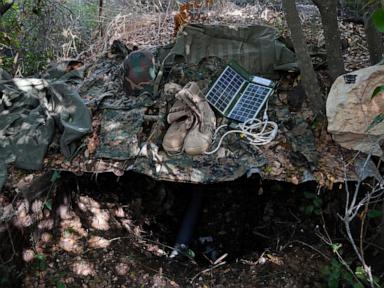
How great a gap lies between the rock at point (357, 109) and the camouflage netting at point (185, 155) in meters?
0.15

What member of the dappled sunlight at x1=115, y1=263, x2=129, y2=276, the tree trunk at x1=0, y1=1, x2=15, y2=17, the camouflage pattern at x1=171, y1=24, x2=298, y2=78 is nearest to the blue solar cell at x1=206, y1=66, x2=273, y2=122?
the camouflage pattern at x1=171, y1=24, x2=298, y2=78

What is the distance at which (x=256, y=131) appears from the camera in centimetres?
335

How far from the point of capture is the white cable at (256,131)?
3215 mm

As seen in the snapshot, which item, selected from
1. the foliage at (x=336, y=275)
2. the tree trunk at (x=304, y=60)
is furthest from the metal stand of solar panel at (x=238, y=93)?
the foliage at (x=336, y=275)

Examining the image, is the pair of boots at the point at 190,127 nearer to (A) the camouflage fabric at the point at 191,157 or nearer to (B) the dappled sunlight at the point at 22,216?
(A) the camouflage fabric at the point at 191,157

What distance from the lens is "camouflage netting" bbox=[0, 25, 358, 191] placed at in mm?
3049

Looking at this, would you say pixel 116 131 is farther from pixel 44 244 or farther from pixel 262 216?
pixel 262 216

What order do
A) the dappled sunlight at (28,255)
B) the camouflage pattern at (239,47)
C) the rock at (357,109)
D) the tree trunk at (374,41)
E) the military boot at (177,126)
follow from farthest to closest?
the camouflage pattern at (239,47) < the tree trunk at (374,41) < the military boot at (177,126) < the dappled sunlight at (28,255) < the rock at (357,109)

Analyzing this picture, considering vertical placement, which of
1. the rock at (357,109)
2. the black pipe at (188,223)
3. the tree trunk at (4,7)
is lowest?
the black pipe at (188,223)

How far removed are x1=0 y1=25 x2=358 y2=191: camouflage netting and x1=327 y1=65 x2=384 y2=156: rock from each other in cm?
15

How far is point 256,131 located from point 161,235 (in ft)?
4.39

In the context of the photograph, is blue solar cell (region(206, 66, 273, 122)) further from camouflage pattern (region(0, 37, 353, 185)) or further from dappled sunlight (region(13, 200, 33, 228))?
dappled sunlight (region(13, 200, 33, 228))

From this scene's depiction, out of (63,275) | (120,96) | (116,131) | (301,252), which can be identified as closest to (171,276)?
(63,275)

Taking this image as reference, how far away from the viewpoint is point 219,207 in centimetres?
401
